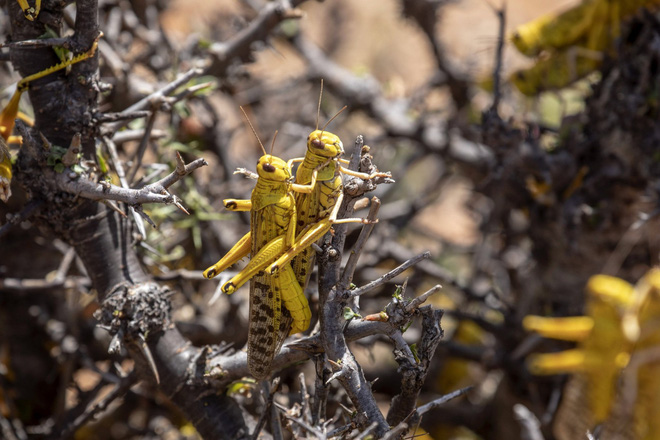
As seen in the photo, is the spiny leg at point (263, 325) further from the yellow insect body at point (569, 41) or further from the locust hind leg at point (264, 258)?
the yellow insect body at point (569, 41)

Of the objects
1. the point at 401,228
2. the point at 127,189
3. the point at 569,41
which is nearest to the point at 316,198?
the point at 127,189

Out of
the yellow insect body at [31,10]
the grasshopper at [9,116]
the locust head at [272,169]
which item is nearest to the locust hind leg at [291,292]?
the locust head at [272,169]

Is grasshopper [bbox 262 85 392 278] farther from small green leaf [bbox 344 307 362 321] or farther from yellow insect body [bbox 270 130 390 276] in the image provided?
small green leaf [bbox 344 307 362 321]

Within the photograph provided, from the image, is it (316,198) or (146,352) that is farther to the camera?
(146,352)

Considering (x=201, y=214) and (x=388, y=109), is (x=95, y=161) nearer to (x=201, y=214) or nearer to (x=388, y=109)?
(x=201, y=214)

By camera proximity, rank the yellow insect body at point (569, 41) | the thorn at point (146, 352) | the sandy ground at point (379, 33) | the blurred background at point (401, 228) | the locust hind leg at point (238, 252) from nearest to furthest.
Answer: the locust hind leg at point (238, 252) → the thorn at point (146, 352) → the blurred background at point (401, 228) → the yellow insect body at point (569, 41) → the sandy ground at point (379, 33)

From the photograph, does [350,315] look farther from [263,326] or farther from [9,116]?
[9,116]

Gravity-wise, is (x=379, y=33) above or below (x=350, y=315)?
below
